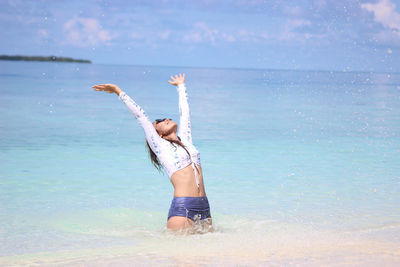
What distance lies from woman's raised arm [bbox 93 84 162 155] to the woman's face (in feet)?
0.37

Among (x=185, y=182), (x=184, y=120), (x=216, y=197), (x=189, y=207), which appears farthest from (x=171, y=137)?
(x=216, y=197)

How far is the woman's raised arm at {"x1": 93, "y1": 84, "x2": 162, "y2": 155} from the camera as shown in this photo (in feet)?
18.3

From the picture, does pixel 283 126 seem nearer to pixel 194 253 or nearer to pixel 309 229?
pixel 309 229

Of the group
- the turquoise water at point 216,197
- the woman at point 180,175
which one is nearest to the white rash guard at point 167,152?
the woman at point 180,175

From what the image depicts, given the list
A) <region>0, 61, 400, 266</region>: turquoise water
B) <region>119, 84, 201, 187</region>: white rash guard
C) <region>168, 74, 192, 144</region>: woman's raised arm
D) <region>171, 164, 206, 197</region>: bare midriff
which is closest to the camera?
<region>0, 61, 400, 266</region>: turquoise water

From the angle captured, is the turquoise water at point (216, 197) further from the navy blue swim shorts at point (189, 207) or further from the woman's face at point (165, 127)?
the woman's face at point (165, 127)

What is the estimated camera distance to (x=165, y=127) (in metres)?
5.87

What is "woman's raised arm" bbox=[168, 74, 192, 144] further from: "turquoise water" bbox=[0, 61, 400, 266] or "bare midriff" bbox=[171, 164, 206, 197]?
"turquoise water" bbox=[0, 61, 400, 266]

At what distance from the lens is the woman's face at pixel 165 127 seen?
19.2ft

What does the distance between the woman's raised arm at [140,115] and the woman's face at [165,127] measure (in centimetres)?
11

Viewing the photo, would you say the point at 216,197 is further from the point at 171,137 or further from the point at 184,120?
the point at 171,137

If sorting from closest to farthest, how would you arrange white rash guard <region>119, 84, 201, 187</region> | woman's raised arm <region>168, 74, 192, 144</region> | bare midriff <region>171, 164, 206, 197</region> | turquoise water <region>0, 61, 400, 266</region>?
turquoise water <region>0, 61, 400, 266</region> → white rash guard <region>119, 84, 201, 187</region> → bare midriff <region>171, 164, 206, 197</region> → woman's raised arm <region>168, 74, 192, 144</region>

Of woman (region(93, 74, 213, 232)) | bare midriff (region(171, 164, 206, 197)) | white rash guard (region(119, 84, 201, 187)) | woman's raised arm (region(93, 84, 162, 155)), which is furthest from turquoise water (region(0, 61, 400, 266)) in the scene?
woman's raised arm (region(93, 84, 162, 155))

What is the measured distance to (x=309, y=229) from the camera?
6.85 meters
